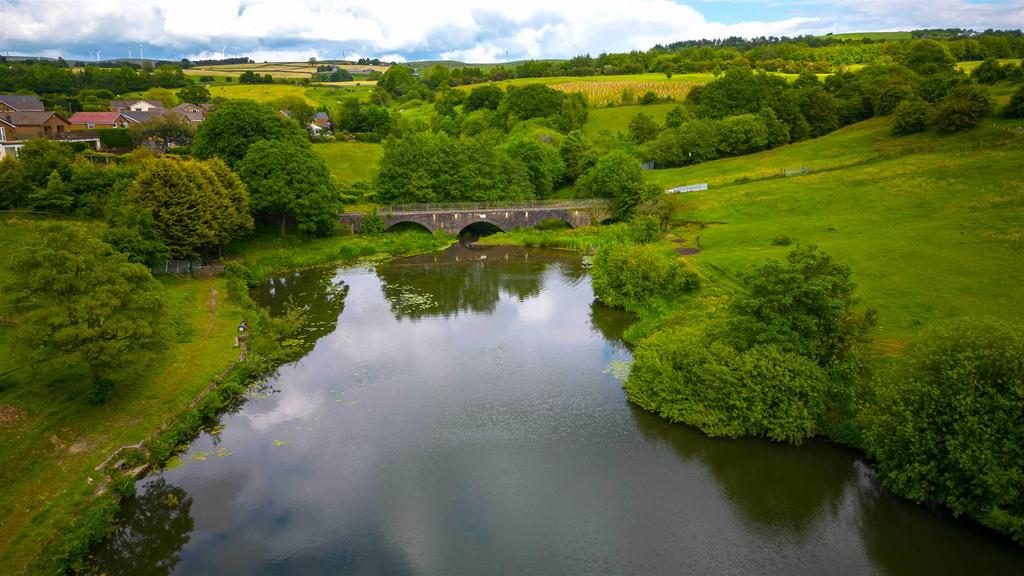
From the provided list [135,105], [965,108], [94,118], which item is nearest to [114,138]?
[94,118]

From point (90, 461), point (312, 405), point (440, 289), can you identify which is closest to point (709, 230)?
point (440, 289)

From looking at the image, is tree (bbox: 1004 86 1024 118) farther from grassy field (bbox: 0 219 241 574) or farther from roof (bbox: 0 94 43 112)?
roof (bbox: 0 94 43 112)

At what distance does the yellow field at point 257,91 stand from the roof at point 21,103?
47.8 m

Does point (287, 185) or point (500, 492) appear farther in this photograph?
point (287, 185)

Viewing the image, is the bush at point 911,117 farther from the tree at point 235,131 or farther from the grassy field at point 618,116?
the tree at point 235,131

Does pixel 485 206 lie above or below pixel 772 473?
above

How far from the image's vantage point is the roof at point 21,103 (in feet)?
304

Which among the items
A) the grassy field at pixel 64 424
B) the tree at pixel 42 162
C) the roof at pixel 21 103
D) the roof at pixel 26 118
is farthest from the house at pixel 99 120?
the grassy field at pixel 64 424

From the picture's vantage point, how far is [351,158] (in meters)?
104

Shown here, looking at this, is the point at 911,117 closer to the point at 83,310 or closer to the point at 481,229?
the point at 481,229

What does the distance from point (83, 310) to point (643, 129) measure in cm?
9485

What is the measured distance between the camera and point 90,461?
26297 millimetres

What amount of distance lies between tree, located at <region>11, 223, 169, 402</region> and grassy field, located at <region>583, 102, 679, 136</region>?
9368cm

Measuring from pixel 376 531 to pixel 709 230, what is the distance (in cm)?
4880
